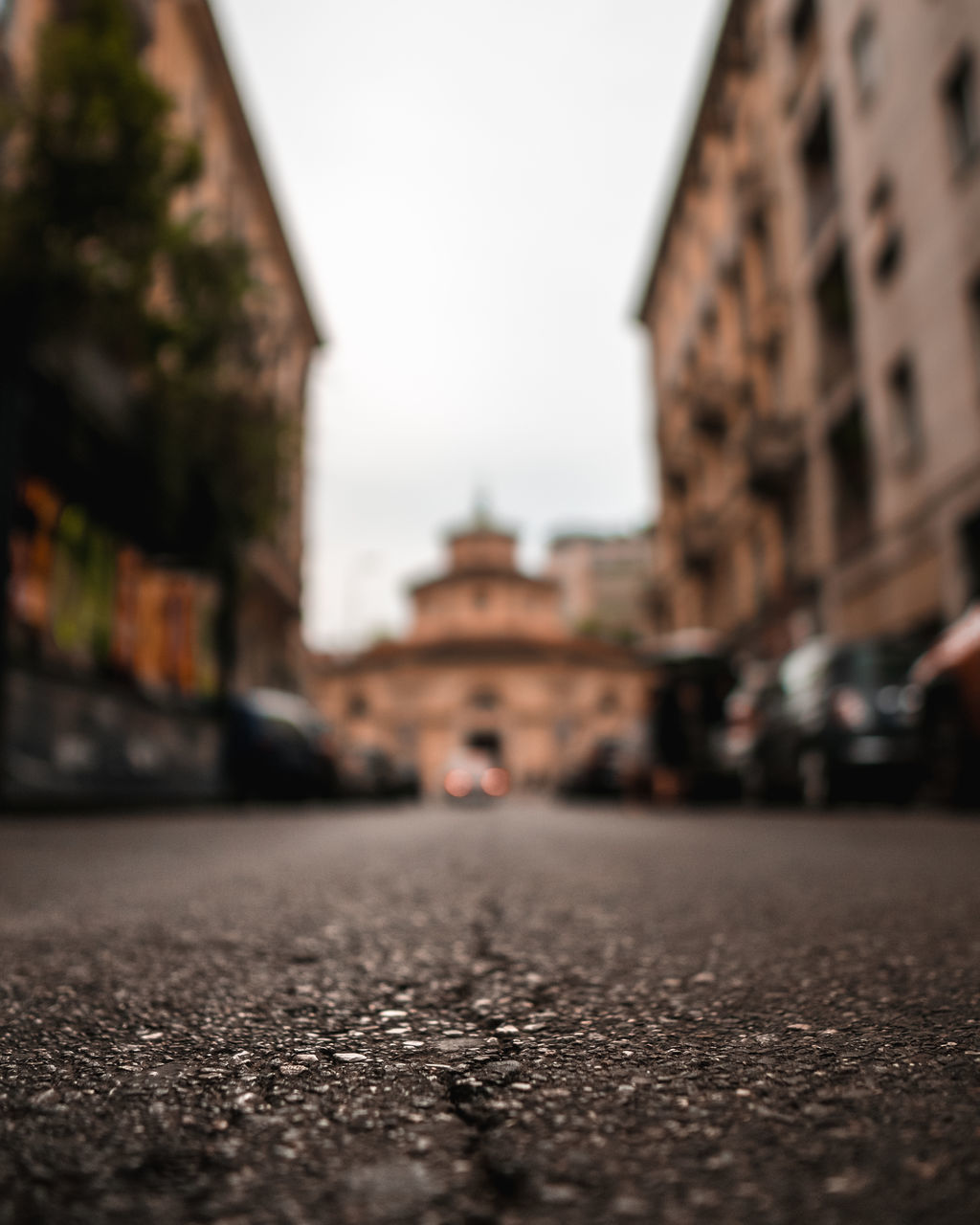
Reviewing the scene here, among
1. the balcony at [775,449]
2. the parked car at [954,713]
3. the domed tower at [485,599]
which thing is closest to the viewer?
the parked car at [954,713]

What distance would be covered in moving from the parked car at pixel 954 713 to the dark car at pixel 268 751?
8.60m

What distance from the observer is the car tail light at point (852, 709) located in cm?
1059

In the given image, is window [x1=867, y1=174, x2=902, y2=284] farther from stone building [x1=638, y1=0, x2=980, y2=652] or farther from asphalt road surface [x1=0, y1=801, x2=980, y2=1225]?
asphalt road surface [x1=0, y1=801, x2=980, y2=1225]

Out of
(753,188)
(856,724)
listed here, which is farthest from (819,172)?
→ (856,724)

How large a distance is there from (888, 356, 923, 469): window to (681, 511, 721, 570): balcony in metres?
11.4

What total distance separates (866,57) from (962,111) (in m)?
4.31

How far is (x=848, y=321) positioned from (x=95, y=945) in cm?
2230

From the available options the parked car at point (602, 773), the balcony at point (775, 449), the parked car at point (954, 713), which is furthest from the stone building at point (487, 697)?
the parked car at point (954, 713)

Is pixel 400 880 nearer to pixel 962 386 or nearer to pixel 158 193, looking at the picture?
pixel 158 193

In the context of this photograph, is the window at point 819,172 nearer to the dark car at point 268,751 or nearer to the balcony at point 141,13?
the balcony at point 141,13

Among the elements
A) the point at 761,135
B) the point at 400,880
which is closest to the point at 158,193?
the point at 400,880

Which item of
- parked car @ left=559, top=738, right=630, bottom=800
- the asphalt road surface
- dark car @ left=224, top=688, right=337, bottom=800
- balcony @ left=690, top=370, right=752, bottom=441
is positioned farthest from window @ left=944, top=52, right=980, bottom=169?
the asphalt road surface

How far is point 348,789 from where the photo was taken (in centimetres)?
2156

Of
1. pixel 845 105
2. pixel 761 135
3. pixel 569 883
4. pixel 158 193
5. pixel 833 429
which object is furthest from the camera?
pixel 761 135
